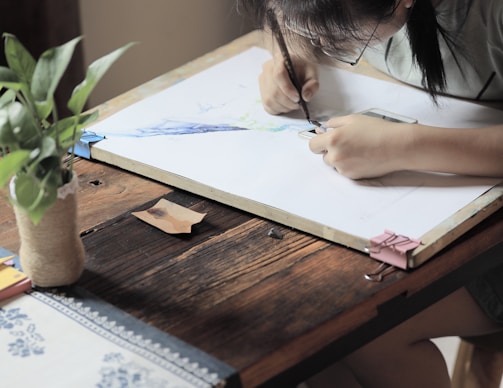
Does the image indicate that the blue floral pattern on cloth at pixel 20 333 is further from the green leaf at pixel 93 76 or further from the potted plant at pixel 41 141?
the green leaf at pixel 93 76

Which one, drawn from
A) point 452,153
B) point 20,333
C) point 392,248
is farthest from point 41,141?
point 452,153

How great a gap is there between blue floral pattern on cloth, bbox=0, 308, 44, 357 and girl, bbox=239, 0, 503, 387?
1.47 ft

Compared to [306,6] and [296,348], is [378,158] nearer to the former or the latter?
[306,6]

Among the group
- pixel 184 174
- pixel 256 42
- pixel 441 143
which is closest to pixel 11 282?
pixel 184 174

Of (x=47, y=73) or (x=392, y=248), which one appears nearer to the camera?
(x=47, y=73)

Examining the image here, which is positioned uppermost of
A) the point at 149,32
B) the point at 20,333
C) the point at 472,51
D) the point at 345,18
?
the point at 345,18

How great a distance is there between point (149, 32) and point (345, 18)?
1.37 meters

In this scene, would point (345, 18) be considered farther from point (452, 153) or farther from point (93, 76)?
point (93, 76)

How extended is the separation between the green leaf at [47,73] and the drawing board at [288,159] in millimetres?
309

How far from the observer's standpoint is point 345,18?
1.10 m

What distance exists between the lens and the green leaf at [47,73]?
0.86 metres

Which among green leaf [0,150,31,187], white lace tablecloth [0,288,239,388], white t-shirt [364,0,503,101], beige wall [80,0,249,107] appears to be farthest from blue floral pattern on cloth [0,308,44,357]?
beige wall [80,0,249,107]

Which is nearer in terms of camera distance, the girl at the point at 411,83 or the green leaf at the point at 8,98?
the green leaf at the point at 8,98

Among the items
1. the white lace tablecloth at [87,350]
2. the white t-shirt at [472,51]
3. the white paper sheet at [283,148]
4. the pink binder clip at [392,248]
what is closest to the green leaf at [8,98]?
the white lace tablecloth at [87,350]
